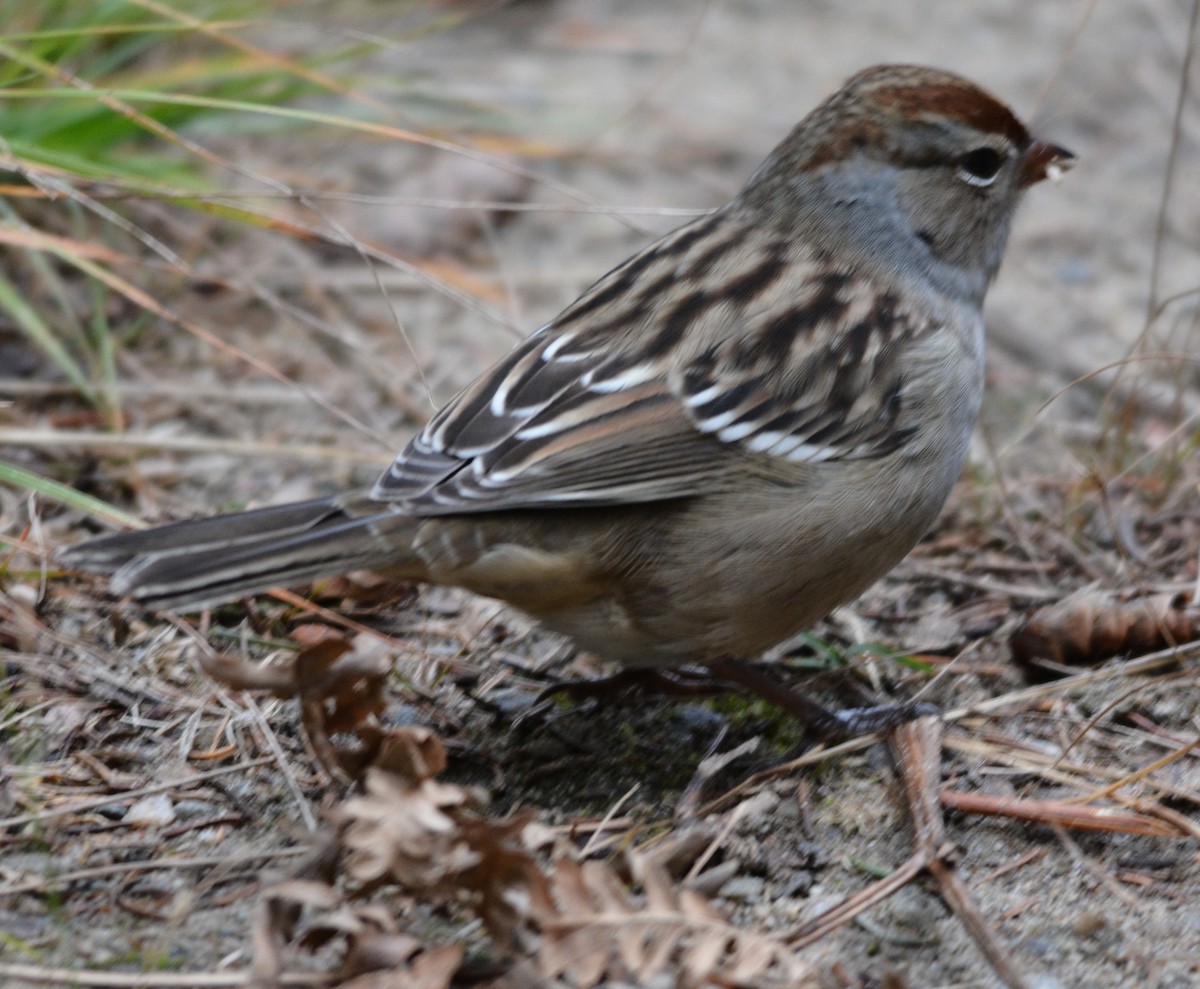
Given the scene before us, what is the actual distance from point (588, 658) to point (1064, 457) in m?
1.71

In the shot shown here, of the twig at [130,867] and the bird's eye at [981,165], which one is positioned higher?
the bird's eye at [981,165]

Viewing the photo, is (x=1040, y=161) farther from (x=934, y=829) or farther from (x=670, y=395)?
(x=934, y=829)

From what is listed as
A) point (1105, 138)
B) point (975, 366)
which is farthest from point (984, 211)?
point (1105, 138)

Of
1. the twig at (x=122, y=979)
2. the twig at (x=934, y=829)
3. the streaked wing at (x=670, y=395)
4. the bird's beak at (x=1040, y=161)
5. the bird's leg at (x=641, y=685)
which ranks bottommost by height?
the bird's leg at (x=641, y=685)

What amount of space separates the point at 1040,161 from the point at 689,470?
1419 mm

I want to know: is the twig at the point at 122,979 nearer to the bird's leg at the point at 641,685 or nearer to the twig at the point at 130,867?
the twig at the point at 130,867

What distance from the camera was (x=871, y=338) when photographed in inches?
137

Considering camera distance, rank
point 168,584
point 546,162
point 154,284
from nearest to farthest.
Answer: point 168,584 → point 154,284 → point 546,162

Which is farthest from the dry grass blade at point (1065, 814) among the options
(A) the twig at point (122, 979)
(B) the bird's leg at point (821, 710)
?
(A) the twig at point (122, 979)

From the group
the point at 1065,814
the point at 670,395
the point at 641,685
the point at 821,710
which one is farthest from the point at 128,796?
the point at 1065,814

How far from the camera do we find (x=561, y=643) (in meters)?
3.89

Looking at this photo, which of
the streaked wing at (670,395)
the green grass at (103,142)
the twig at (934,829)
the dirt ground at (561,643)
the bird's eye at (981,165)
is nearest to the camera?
the twig at (934,829)

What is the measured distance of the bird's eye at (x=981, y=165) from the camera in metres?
3.82

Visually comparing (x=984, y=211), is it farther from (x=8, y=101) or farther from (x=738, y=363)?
(x=8, y=101)
